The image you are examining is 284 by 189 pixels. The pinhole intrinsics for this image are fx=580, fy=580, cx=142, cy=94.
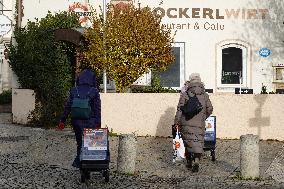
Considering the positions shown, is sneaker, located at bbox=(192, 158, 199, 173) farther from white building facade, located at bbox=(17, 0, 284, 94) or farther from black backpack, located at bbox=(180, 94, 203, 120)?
white building facade, located at bbox=(17, 0, 284, 94)

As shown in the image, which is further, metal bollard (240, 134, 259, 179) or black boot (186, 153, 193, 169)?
black boot (186, 153, 193, 169)

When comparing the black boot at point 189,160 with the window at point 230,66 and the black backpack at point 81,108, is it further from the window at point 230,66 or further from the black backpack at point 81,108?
the window at point 230,66

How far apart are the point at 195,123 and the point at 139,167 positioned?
4.98 ft

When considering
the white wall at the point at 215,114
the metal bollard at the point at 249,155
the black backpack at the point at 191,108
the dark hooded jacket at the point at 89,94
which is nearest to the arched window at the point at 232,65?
the white wall at the point at 215,114

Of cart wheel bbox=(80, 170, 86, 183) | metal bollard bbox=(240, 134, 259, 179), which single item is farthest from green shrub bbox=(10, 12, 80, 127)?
metal bollard bbox=(240, 134, 259, 179)

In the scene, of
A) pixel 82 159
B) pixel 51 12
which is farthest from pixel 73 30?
pixel 82 159

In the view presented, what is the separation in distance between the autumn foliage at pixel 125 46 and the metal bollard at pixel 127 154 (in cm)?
637

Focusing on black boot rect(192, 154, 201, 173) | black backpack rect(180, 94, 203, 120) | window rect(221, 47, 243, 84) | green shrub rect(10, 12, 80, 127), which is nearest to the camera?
black backpack rect(180, 94, 203, 120)

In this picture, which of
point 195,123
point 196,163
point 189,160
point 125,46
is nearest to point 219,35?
point 125,46

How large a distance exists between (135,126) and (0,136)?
13.0ft

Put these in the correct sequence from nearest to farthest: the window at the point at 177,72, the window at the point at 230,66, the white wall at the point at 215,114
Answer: the white wall at the point at 215,114 → the window at the point at 177,72 → the window at the point at 230,66

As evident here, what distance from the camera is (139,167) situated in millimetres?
11211

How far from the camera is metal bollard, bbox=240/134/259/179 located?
9.74m

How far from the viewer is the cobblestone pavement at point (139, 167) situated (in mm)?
9531
